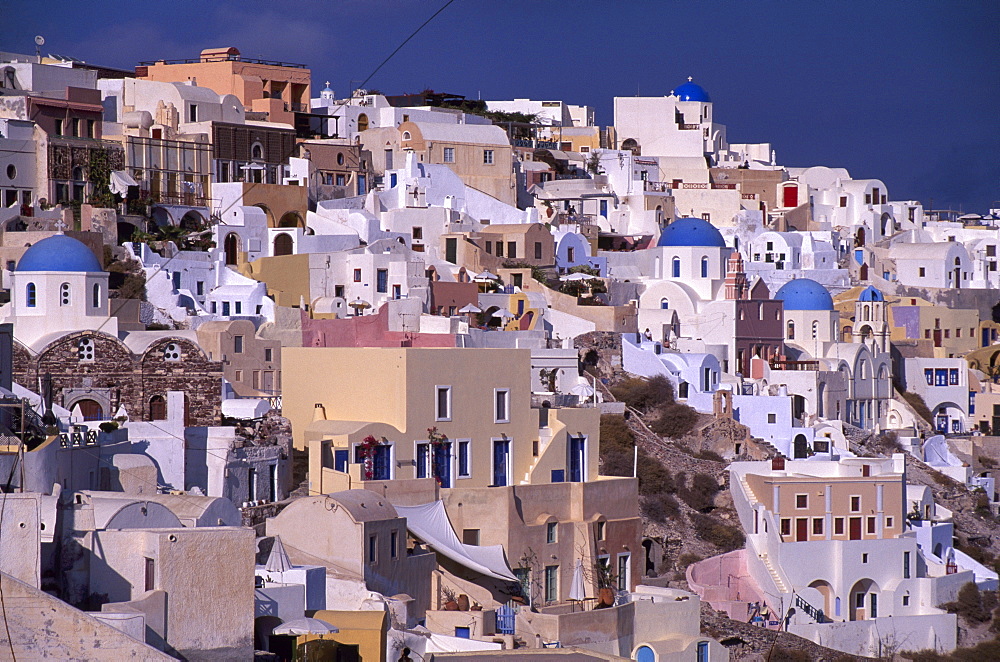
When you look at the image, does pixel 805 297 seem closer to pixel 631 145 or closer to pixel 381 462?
pixel 631 145

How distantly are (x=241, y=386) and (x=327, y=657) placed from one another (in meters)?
17.4

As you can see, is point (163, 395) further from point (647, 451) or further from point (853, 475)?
point (853, 475)

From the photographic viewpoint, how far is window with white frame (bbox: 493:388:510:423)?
104ft

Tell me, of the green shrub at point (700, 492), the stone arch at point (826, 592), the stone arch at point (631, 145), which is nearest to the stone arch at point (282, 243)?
the green shrub at point (700, 492)

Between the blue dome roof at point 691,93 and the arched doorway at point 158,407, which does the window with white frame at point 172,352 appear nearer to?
the arched doorway at point 158,407

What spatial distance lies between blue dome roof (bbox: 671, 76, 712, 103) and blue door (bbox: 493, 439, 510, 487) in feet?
149

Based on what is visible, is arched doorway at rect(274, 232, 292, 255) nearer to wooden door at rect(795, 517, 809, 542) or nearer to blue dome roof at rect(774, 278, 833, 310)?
blue dome roof at rect(774, 278, 833, 310)

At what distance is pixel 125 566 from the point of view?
18.3 m

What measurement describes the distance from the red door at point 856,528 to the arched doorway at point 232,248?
1810cm

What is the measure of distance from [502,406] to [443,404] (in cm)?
151

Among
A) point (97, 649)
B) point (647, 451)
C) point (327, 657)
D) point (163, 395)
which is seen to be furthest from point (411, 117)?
point (97, 649)

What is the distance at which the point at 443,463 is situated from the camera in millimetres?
30562

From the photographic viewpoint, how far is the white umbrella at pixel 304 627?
63.2ft

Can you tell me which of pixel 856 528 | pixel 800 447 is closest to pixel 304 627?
pixel 856 528
